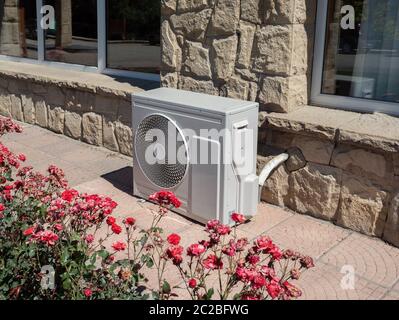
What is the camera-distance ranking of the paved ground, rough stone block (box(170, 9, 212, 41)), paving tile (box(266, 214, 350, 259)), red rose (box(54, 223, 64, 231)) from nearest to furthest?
red rose (box(54, 223, 64, 231)), the paved ground, paving tile (box(266, 214, 350, 259)), rough stone block (box(170, 9, 212, 41))

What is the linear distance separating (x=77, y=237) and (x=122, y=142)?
2.58 meters

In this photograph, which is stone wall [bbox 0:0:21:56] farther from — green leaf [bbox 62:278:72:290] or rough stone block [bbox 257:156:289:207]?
green leaf [bbox 62:278:72:290]


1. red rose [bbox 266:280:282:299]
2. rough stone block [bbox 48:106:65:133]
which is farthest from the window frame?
red rose [bbox 266:280:282:299]

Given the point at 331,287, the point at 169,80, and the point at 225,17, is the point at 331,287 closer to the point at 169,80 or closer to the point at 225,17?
the point at 225,17

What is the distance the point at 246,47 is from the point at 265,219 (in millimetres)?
1203

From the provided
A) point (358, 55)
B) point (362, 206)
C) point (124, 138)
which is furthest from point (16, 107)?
point (362, 206)

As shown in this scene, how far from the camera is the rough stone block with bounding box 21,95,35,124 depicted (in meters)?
5.54

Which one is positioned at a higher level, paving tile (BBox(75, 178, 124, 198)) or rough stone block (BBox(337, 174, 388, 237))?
rough stone block (BBox(337, 174, 388, 237))

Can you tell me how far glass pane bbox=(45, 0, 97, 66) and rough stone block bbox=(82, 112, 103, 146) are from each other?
2.89 feet

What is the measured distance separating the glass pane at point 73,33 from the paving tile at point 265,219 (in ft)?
9.48

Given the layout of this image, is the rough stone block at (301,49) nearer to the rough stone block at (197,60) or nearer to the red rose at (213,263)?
the rough stone block at (197,60)

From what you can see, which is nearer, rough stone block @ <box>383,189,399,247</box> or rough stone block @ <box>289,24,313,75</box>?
rough stone block @ <box>383,189,399,247</box>

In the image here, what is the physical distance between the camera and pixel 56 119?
528 cm
